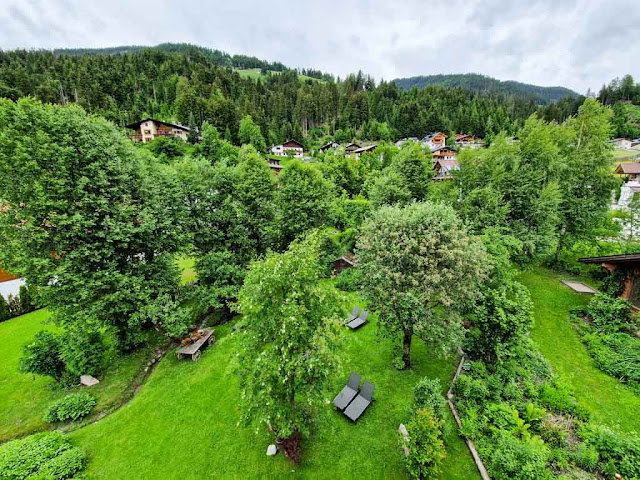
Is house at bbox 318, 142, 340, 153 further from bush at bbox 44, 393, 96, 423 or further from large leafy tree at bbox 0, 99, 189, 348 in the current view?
bush at bbox 44, 393, 96, 423

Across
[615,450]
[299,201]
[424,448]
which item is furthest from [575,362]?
[299,201]

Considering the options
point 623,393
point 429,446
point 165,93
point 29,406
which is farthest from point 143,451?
point 165,93

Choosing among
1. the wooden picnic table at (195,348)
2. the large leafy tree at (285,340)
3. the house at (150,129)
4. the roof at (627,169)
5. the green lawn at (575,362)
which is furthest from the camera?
the house at (150,129)

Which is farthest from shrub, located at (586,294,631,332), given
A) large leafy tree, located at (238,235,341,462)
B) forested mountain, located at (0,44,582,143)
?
forested mountain, located at (0,44,582,143)

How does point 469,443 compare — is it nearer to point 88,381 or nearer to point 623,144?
point 88,381

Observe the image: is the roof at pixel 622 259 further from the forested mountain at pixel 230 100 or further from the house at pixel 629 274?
the forested mountain at pixel 230 100

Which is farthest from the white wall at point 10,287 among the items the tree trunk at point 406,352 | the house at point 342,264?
the tree trunk at point 406,352

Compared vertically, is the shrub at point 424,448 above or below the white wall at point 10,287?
below
